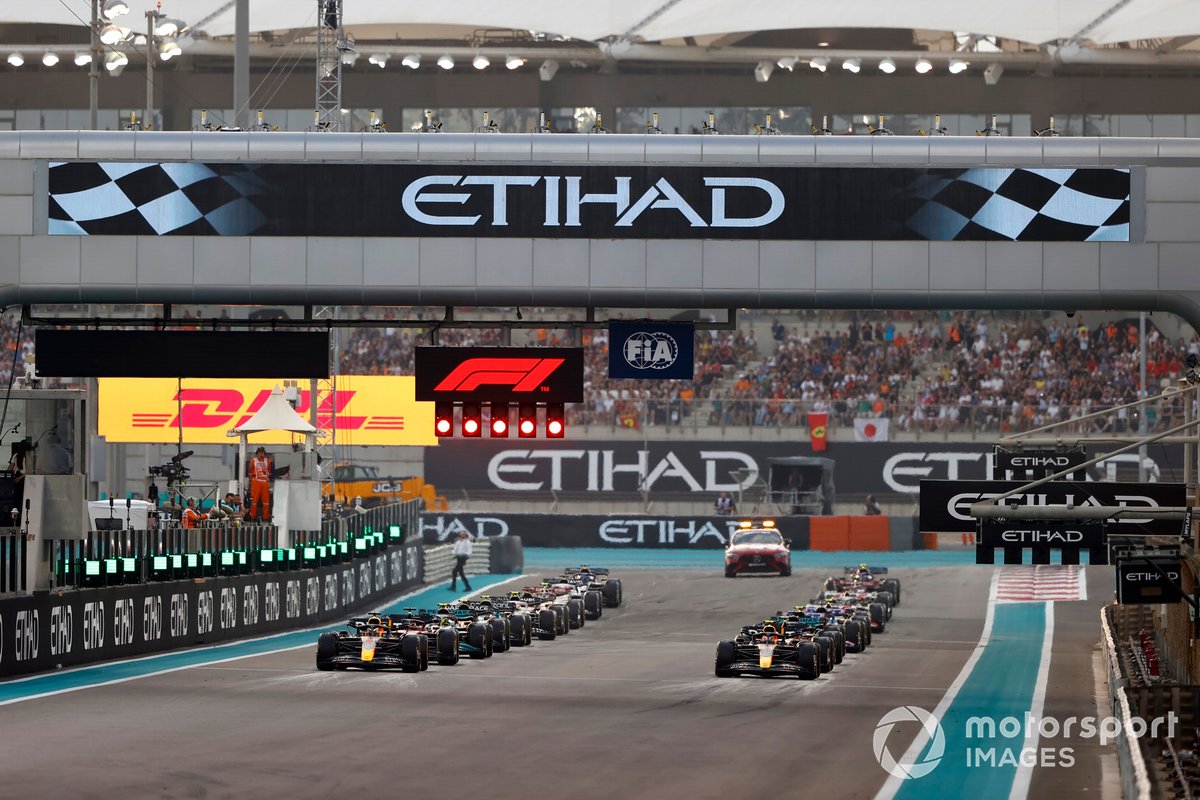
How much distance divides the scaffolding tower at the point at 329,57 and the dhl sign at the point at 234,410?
12508mm

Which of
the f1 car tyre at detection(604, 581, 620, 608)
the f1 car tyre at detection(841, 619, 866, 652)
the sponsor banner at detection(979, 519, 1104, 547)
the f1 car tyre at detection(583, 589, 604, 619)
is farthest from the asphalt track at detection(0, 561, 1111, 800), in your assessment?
the f1 car tyre at detection(604, 581, 620, 608)

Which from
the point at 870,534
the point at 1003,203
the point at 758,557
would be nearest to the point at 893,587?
the point at 758,557

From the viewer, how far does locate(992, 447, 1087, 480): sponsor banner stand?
21875 millimetres

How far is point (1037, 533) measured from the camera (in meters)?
18.8

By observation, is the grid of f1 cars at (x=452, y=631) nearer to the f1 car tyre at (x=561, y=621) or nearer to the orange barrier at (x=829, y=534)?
the f1 car tyre at (x=561, y=621)

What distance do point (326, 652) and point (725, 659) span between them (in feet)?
17.5

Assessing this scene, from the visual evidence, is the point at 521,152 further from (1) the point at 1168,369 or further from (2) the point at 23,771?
(1) the point at 1168,369

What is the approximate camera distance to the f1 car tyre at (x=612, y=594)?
39531mm


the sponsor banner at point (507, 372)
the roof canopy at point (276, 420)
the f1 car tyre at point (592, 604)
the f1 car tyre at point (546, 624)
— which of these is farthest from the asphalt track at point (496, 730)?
the roof canopy at point (276, 420)

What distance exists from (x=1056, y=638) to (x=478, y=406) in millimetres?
18357

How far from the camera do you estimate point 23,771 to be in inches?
553

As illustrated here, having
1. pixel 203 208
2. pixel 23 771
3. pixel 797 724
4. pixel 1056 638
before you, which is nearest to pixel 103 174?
pixel 203 208

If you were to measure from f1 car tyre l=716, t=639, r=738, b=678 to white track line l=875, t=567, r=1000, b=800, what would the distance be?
2.87 metres

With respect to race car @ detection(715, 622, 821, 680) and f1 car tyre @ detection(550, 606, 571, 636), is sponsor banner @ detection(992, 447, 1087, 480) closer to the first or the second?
race car @ detection(715, 622, 821, 680)
